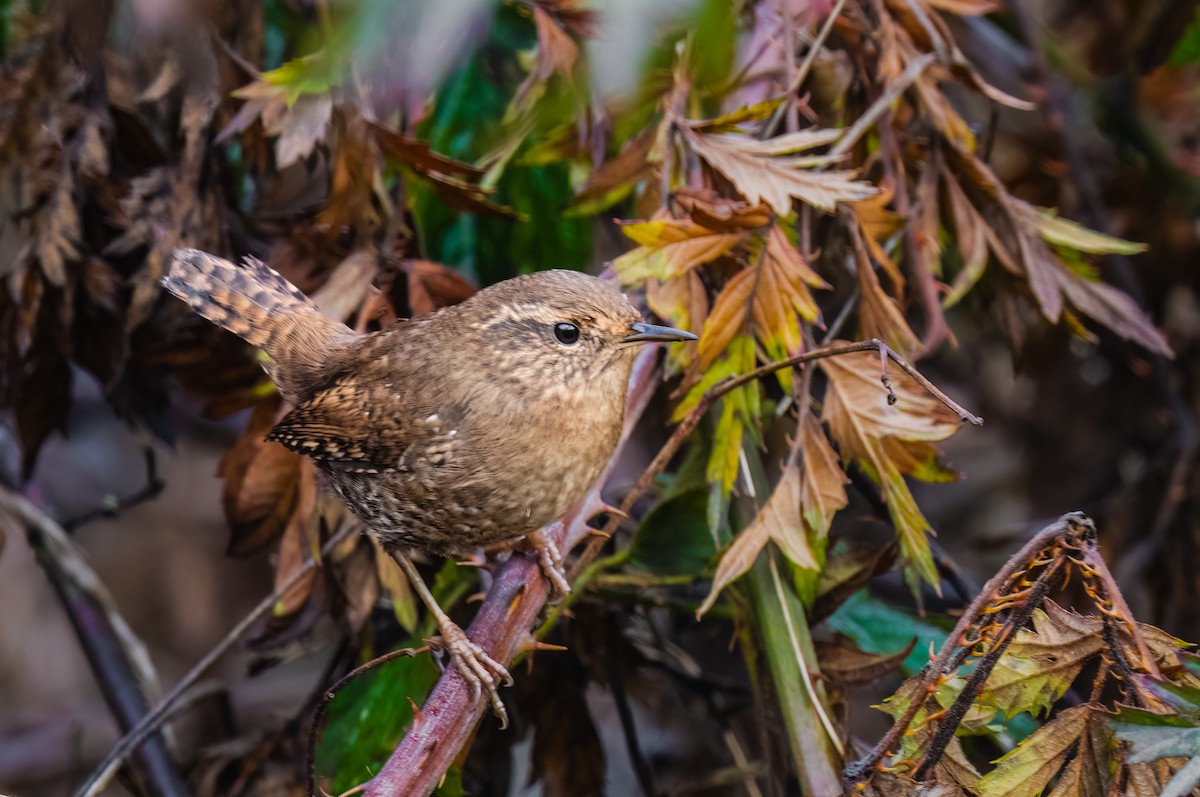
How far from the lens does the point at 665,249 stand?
192 cm

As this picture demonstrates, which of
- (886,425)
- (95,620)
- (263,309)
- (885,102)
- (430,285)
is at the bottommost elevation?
(95,620)

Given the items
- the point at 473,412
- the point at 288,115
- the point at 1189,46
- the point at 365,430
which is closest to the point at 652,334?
the point at 473,412

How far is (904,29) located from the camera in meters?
2.37

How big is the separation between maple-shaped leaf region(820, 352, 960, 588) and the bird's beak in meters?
0.28

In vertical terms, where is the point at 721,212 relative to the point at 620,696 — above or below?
above

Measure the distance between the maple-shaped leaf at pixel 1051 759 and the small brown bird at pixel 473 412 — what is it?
730mm

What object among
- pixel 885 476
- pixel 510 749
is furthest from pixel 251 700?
pixel 885 476

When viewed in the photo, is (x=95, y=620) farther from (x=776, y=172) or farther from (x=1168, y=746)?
(x=1168, y=746)

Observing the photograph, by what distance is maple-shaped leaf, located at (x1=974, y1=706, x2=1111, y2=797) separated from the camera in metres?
1.42

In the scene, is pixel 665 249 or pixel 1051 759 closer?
pixel 1051 759

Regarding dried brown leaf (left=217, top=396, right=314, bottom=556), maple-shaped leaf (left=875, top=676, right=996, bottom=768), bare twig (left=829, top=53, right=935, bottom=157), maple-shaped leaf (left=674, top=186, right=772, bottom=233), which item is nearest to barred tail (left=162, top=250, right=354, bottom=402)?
dried brown leaf (left=217, top=396, right=314, bottom=556)

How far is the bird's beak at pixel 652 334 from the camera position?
1.99 m

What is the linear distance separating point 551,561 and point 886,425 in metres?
0.61

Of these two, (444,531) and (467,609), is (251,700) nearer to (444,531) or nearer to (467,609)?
(467,609)
